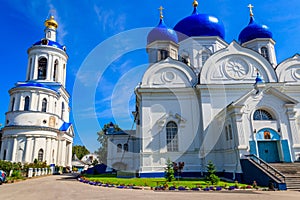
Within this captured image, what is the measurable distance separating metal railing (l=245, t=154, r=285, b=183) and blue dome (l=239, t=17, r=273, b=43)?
13.7 meters

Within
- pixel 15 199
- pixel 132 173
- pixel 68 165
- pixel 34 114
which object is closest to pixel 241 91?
pixel 132 173

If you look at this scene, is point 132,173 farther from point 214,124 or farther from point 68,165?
point 68,165

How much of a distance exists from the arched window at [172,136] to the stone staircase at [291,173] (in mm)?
6712

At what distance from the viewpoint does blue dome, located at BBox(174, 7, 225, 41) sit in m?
22.5

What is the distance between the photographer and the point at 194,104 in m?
18.2

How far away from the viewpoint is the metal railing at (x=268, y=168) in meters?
11.2

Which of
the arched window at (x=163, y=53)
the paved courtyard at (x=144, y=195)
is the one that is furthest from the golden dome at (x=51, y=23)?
the paved courtyard at (x=144, y=195)

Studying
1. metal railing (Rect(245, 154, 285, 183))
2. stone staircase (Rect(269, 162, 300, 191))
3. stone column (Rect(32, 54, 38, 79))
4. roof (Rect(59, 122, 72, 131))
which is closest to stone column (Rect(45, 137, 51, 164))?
roof (Rect(59, 122, 72, 131))

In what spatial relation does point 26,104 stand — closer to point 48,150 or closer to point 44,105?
point 44,105

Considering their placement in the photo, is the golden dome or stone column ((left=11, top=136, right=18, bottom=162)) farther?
the golden dome

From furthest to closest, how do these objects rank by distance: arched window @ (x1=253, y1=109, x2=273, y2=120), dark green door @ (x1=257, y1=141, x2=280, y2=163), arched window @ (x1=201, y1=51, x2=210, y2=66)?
arched window @ (x1=201, y1=51, x2=210, y2=66) < arched window @ (x1=253, y1=109, x2=273, y2=120) < dark green door @ (x1=257, y1=141, x2=280, y2=163)

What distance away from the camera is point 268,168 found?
12.7m

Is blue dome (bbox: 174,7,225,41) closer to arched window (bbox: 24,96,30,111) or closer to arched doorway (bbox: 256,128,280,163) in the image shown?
arched doorway (bbox: 256,128,280,163)

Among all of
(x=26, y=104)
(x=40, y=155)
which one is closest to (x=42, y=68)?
(x=26, y=104)
